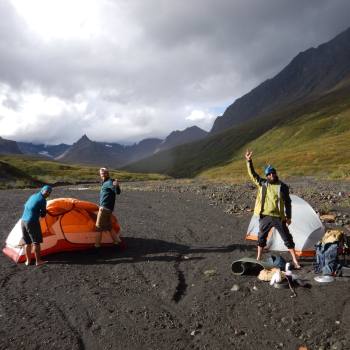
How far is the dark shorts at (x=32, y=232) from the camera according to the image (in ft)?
46.3

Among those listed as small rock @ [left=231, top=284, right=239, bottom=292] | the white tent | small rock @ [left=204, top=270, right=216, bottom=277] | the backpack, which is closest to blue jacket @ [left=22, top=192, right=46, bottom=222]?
small rock @ [left=204, top=270, right=216, bottom=277]

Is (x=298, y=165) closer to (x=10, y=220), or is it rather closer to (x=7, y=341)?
(x=10, y=220)

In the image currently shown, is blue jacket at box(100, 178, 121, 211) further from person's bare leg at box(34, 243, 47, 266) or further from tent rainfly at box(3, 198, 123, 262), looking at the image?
person's bare leg at box(34, 243, 47, 266)

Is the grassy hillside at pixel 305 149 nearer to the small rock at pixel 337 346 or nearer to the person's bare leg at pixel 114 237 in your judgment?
the person's bare leg at pixel 114 237

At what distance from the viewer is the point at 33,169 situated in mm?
132500

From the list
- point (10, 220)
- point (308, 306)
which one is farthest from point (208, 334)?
point (10, 220)

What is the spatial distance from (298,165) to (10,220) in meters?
90.3

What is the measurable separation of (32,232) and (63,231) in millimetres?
1563

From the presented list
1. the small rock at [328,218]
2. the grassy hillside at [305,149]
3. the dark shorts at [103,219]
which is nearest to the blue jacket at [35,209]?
the dark shorts at [103,219]

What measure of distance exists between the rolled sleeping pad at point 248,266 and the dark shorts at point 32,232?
650 cm

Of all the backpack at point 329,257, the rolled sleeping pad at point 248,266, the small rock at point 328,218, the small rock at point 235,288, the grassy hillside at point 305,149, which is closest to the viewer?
the small rock at point 235,288

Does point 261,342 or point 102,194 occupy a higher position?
point 102,194

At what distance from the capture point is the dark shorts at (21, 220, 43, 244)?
14.1 m

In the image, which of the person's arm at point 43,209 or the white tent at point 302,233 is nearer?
the person's arm at point 43,209
